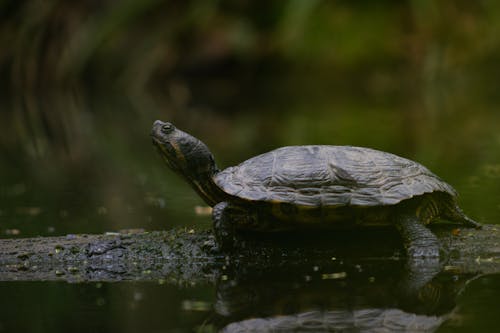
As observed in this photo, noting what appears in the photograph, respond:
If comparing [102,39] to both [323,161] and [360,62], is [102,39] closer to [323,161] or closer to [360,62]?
[360,62]

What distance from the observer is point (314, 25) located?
21.0m

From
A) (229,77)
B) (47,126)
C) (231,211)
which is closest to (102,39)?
(229,77)

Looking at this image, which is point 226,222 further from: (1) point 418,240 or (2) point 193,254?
(1) point 418,240

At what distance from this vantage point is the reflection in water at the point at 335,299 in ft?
9.35

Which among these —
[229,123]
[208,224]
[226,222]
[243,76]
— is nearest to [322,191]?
[226,222]

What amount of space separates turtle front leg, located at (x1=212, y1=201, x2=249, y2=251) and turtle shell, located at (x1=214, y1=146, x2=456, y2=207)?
0.10 metres

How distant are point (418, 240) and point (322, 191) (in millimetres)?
490

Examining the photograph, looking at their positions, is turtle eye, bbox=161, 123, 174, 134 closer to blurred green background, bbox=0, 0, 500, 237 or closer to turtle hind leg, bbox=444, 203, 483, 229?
turtle hind leg, bbox=444, 203, 483, 229

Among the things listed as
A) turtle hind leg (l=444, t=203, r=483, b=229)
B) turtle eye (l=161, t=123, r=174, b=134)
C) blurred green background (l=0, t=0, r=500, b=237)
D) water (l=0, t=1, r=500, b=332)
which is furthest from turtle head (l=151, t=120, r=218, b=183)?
blurred green background (l=0, t=0, r=500, b=237)

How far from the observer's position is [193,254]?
3805mm

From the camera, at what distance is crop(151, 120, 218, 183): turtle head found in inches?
155

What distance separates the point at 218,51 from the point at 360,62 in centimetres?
385

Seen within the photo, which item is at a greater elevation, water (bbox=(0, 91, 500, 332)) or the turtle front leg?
the turtle front leg

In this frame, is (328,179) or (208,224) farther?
(208,224)
